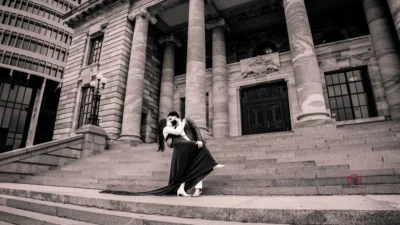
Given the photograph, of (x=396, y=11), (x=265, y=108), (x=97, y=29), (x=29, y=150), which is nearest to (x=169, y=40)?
(x=97, y=29)

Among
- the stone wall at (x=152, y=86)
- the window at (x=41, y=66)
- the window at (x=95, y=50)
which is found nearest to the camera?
the stone wall at (x=152, y=86)

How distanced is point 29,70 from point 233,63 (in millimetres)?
27416

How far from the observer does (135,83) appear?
44.1 feet

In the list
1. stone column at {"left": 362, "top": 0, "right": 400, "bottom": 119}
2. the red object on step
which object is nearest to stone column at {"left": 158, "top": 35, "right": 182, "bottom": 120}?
stone column at {"left": 362, "top": 0, "right": 400, "bottom": 119}

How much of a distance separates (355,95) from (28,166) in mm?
16590

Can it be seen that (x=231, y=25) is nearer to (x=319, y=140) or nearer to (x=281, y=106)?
(x=281, y=106)

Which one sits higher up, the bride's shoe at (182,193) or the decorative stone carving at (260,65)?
the decorative stone carving at (260,65)

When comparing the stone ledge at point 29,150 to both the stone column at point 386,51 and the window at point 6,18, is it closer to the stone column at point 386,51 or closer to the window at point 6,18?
the stone column at point 386,51

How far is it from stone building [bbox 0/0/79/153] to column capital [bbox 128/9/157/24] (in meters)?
20.8

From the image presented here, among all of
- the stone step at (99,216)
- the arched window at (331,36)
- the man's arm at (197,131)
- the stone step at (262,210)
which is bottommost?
the stone step at (99,216)

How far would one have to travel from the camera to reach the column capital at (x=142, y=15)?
14.8 m

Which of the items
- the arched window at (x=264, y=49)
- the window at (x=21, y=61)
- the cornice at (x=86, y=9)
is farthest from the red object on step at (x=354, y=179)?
the window at (x=21, y=61)

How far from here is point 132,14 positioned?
1522cm

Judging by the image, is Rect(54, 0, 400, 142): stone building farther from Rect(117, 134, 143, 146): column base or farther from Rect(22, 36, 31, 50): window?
Rect(22, 36, 31, 50): window
